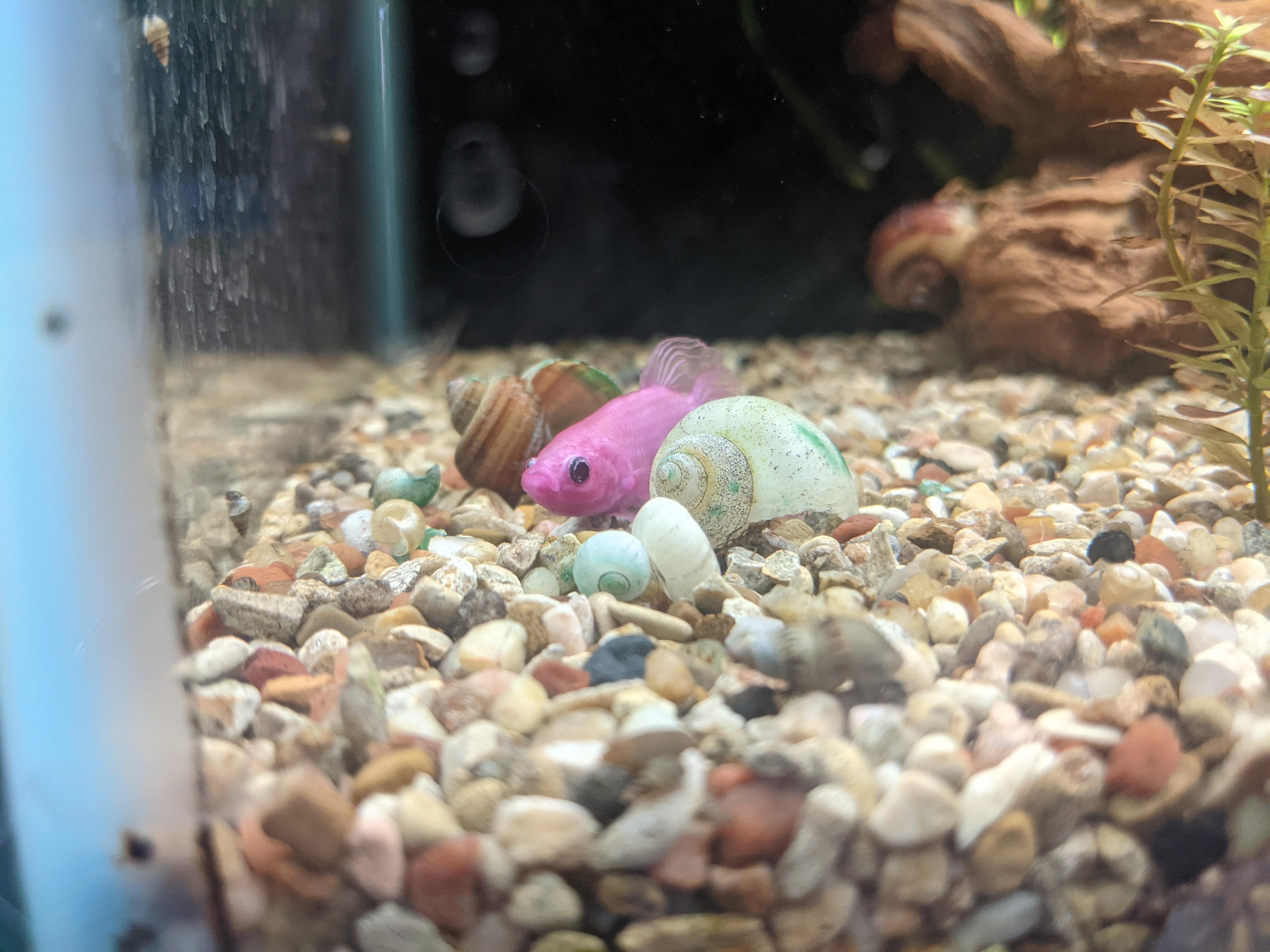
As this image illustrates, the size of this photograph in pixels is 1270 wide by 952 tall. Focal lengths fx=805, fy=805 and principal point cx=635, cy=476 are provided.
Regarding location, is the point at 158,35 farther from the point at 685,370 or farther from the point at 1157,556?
the point at 1157,556

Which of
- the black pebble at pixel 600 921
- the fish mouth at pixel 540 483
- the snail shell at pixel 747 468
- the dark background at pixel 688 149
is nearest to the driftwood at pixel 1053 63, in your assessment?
the dark background at pixel 688 149

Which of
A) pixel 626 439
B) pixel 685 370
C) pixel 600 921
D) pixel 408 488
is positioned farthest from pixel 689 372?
pixel 600 921

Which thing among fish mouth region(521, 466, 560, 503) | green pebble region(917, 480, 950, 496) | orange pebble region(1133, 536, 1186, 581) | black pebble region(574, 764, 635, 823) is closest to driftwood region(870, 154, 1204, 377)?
green pebble region(917, 480, 950, 496)

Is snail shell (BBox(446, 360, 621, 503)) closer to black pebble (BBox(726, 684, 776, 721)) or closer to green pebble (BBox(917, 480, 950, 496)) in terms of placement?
green pebble (BBox(917, 480, 950, 496))

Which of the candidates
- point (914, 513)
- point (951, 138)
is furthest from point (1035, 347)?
point (914, 513)

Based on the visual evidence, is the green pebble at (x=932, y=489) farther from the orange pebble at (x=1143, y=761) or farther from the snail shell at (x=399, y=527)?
the snail shell at (x=399, y=527)

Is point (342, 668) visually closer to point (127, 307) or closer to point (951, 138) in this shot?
point (127, 307)
